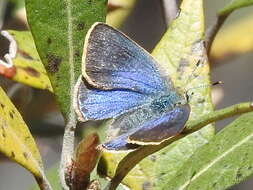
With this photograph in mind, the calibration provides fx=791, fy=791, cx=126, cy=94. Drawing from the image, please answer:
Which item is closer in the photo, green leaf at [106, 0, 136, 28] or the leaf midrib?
the leaf midrib

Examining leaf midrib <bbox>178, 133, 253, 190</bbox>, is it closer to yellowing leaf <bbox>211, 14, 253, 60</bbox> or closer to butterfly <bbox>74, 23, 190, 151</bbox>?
butterfly <bbox>74, 23, 190, 151</bbox>

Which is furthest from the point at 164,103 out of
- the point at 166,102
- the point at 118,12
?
the point at 118,12

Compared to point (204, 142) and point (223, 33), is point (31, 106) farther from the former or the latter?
point (204, 142)

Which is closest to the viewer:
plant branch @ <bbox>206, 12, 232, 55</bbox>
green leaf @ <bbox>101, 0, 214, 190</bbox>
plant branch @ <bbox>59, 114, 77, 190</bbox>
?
plant branch @ <bbox>59, 114, 77, 190</bbox>

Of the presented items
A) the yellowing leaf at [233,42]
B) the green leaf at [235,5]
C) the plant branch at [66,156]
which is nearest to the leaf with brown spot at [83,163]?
the plant branch at [66,156]

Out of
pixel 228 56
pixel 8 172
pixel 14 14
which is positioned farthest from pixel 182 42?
pixel 8 172

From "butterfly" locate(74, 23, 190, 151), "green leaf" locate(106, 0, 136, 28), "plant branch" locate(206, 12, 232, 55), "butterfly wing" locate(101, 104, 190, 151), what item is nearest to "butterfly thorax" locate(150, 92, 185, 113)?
"butterfly" locate(74, 23, 190, 151)
